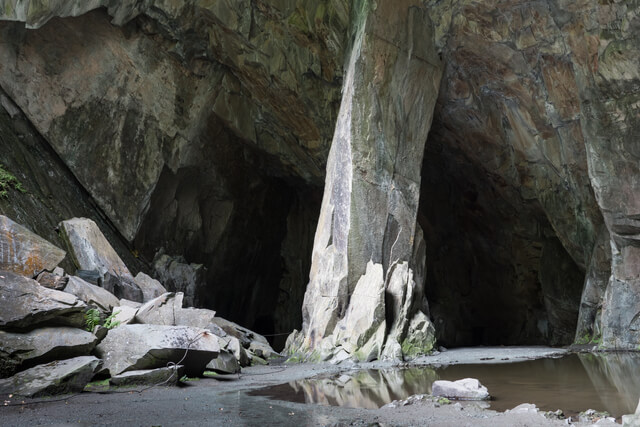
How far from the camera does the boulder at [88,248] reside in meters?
14.2

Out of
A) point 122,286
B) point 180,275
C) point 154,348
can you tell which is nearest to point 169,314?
point 154,348

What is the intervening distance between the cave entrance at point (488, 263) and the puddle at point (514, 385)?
33.0ft

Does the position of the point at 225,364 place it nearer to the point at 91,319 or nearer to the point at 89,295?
the point at 91,319

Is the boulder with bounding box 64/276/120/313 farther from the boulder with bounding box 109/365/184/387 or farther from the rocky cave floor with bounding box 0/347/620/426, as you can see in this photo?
the rocky cave floor with bounding box 0/347/620/426

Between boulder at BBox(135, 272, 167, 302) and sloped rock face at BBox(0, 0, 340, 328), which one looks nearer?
boulder at BBox(135, 272, 167, 302)

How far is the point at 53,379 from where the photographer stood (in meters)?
7.36

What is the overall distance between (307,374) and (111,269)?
6.64 m

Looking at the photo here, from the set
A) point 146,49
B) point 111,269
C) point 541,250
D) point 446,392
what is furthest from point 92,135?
point 541,250

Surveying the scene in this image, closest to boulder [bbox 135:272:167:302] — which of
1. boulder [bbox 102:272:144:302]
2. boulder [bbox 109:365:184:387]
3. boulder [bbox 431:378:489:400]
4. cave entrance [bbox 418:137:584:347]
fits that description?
boulder [bbox 102:272:144:302]

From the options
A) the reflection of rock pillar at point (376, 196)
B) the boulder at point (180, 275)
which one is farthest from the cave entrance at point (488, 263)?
the boulder at point (180, 275)

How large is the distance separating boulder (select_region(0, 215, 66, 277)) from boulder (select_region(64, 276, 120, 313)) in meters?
0.50

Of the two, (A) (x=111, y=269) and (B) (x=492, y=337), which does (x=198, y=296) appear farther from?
(B) (x=492, y=337)

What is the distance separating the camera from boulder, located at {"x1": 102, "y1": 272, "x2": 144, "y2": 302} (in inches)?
547

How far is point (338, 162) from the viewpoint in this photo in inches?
607
